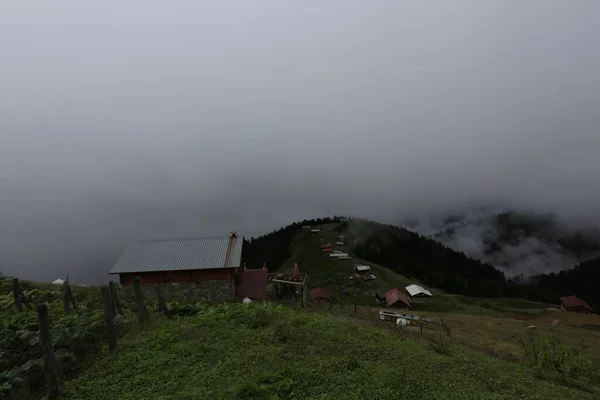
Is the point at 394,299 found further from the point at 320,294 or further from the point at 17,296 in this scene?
the point at 17,296

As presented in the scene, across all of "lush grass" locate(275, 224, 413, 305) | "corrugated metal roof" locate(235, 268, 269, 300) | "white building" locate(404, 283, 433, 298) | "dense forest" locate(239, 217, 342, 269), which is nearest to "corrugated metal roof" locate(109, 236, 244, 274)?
"corrugated metal roof" locate(235, 268, 269, 300)

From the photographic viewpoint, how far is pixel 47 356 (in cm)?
934

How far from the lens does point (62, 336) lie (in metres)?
11.9

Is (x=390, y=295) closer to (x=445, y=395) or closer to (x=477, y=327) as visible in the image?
(x=477, y=327)

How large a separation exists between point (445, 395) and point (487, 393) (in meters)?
1.50

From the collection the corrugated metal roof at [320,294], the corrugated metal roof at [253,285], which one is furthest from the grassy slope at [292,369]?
the corrugated metal roof at [320,294]

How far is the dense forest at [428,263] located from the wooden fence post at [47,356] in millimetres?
111483

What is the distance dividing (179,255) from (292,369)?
30.1 metres

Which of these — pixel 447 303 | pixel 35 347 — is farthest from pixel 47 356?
pixel 447 303

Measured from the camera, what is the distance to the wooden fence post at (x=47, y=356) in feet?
30.6

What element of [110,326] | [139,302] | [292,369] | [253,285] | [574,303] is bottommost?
[574,303]

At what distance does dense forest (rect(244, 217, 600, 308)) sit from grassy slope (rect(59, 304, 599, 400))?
10743 centimetres

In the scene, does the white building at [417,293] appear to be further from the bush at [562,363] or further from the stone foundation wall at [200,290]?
the bush at [562,363]

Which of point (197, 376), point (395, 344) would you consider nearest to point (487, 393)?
point (395, 344)
